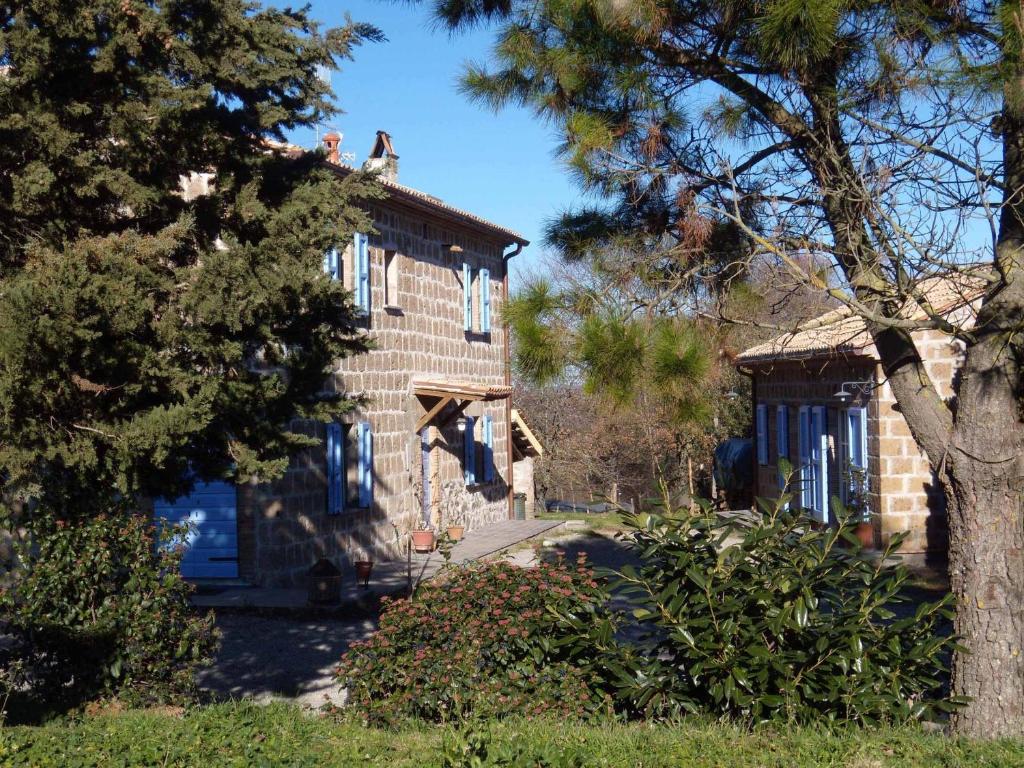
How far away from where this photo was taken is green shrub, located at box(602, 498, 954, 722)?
508 centimetres

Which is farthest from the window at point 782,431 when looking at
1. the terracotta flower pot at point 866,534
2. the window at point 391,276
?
the window at point 391,276

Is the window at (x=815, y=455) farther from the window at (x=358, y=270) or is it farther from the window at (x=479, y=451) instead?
the window at (x=358, y=270)

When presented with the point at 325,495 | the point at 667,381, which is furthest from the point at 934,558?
the point at 667,381

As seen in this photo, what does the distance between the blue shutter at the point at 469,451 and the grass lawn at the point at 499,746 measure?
45.2ft

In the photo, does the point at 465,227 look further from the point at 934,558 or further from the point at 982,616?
the point at 982,616

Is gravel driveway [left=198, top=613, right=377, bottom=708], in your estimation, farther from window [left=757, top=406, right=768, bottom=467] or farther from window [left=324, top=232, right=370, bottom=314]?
window [left=757, top=406, right=768, bottom=467]

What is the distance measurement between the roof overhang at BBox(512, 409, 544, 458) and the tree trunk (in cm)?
1656

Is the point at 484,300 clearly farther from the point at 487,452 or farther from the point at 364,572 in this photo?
the point at 364,572

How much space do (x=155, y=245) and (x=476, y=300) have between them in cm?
1411

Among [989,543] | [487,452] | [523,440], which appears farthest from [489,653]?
[523,440]

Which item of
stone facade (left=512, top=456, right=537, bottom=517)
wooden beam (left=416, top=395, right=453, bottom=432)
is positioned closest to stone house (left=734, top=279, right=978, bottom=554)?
wooden beam (left=416, top=395, right=453, bottom=432)

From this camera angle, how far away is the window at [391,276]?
15945 mm

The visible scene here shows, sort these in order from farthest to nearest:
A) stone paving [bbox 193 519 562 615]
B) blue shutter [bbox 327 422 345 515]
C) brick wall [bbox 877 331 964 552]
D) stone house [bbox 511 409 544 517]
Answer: stone house [bbox 511 409 544 517] → brick wall [bbox 877 331 964 552] → blue shutter [bbox 327 422 345 515] → stone paving [bbox 193 519 562 615]

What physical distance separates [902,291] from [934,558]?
979 centimetres
